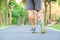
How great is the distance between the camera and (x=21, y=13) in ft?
144

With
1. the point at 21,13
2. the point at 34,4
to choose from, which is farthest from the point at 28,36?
the point at 21,13

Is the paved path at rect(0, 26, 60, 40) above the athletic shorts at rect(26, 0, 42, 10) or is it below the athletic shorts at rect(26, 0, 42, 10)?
below

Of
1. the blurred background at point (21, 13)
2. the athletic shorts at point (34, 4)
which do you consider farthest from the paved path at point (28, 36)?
the blurred background at point (21, 13)

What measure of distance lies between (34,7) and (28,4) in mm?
183

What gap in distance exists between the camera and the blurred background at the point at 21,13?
19.6m

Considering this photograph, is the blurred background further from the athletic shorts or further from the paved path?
the athletic shorts

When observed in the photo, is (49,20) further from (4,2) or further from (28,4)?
(28,4)

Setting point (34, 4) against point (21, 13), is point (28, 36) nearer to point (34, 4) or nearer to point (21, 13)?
point (34, 4)

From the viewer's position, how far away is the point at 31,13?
6.28 meters

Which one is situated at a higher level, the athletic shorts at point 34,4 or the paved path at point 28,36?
the athletic shorts at point 34,4

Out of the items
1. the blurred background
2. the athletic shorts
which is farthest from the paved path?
the blurred background

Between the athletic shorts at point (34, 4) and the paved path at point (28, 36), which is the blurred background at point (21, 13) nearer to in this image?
the paved path at point (28, 36)

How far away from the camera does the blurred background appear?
19.6m

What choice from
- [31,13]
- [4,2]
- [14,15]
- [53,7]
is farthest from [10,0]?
[31,13]
